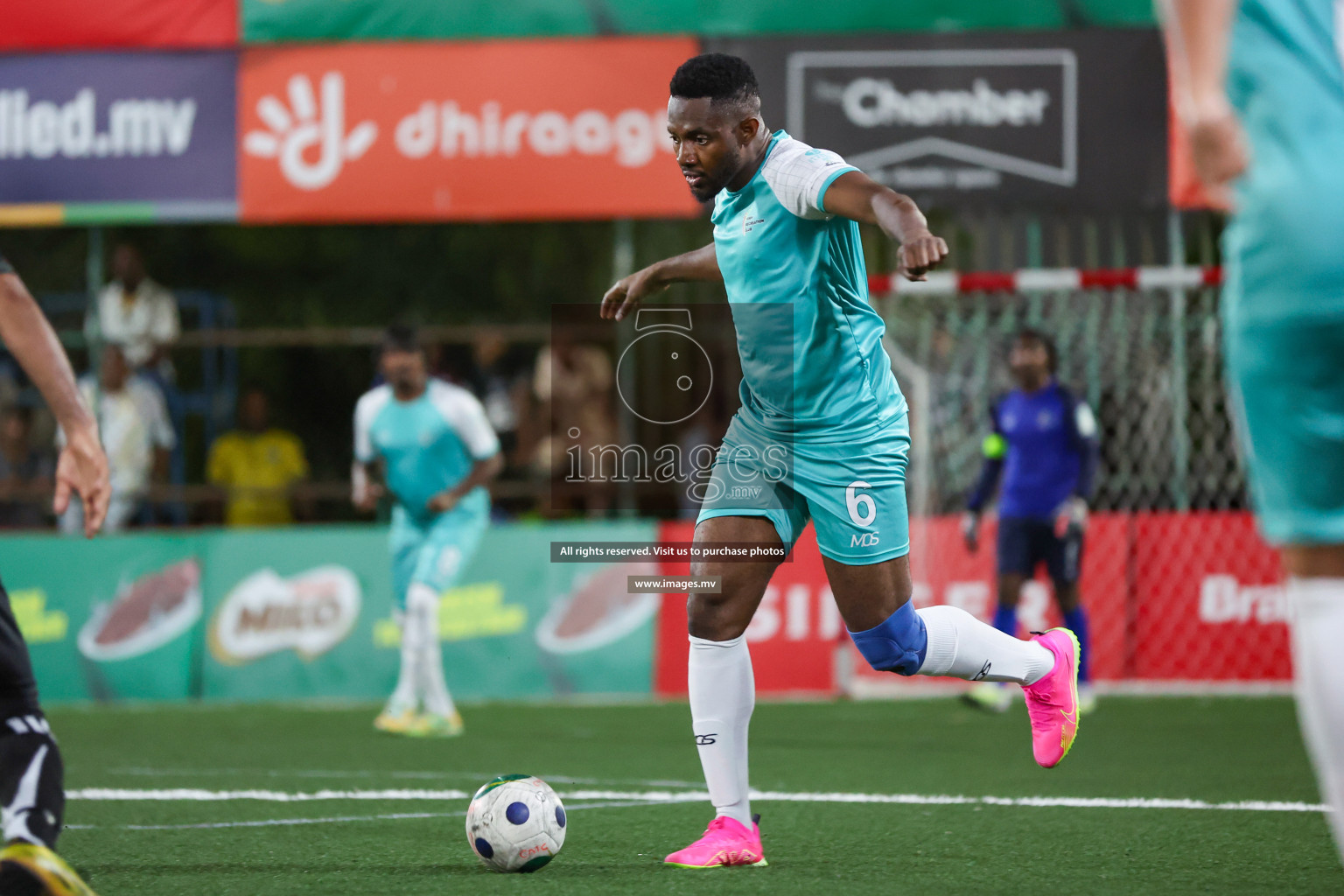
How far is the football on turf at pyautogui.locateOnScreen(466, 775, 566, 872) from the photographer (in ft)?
16.4

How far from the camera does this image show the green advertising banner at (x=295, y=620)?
1221cm

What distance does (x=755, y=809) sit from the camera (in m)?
6.41

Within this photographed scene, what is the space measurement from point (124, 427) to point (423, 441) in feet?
13.0

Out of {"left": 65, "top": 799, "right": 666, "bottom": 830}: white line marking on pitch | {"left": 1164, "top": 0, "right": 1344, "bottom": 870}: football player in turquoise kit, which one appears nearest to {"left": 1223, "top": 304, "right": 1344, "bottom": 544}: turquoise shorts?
{"left": 1164, "top": 0, "right": 1344, "bottom": 870}: football player in turquoise kit

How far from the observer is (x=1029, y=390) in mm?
10883

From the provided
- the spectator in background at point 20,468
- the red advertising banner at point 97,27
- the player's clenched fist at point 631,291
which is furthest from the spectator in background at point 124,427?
the player's clenched fist at point 631,291

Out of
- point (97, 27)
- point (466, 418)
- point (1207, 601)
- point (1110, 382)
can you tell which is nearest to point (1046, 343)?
point (1110, 382)

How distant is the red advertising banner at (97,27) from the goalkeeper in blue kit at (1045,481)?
21.3 feet

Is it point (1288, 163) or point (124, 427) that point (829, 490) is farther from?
point (124, 427)

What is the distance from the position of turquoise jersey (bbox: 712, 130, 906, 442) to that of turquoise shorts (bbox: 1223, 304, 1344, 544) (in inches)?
76.3

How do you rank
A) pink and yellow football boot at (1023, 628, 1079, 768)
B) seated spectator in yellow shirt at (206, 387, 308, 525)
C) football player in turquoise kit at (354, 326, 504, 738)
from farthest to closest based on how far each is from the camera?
seated spectator in yellow shirt at (206, 387, 308, 525)
football player in turquoise kit at (354, 326, 504, 738)
pink and yellow football boot at (1023, 628, 1079, 768)

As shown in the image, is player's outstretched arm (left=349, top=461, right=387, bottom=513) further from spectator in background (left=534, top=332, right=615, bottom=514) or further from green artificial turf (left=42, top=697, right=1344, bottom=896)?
spectator in background (left=534, top=332, right=615, bottom=514)

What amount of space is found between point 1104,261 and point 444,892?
935 cm

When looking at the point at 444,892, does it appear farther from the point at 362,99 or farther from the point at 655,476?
the point at 655,476
